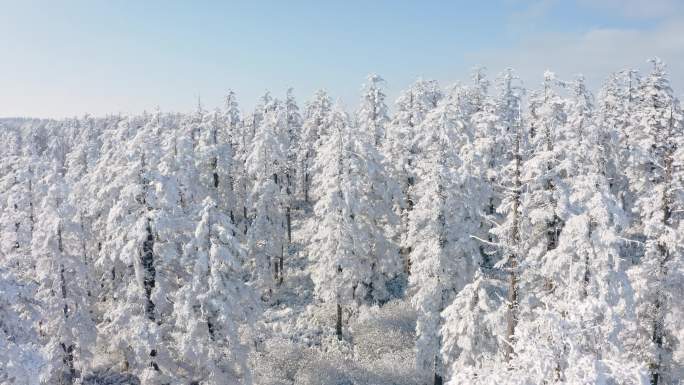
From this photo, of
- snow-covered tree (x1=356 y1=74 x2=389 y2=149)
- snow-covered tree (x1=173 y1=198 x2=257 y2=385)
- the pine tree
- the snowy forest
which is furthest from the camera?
snow-covered tree (x1=356 y1=74 x2=389 y2=149)

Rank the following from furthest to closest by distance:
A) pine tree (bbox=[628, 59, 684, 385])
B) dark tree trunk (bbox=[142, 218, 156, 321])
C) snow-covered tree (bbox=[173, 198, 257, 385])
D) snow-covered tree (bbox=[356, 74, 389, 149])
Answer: snow-covered tree (bbox=[356, 74, 389, 149]) < pine tree (bbox=[628, 59, 684, 385]) < snow-covered tree (bbox=[173, 198, 257, 385]) < dark tree trunk (bbox=[142, 218, 156, 321])

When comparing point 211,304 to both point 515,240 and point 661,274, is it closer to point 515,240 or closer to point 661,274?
point 515,240

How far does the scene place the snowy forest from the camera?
16828 millimetres

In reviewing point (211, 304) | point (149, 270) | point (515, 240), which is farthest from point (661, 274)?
point (149, 270)

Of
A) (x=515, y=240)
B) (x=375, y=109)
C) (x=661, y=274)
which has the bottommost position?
(x=661, y=274)

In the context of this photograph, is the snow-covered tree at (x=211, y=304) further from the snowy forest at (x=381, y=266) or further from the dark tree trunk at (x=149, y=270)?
the dark tree trunk at (x=149, y=270)

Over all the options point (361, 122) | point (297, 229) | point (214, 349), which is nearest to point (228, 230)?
point (214, 349)

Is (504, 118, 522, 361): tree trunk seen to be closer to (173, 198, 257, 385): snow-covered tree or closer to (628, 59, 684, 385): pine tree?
(628, 59, 684, 385): pine tree

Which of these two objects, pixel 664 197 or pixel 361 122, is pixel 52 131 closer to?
pixel 361 122

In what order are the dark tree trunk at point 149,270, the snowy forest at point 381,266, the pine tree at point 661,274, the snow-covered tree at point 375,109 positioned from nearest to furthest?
the snowy forest at point 381,266 < the dark tree trunk at point 149,270 < the pine tree at point 661,274 < the snow-covered tree at point 375,109

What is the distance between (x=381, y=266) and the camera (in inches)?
1438

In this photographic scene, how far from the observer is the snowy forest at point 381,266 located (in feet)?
55.2

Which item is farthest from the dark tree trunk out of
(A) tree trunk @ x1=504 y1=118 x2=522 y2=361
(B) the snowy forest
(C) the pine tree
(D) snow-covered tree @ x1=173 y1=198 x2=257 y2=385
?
(C) the pine tree

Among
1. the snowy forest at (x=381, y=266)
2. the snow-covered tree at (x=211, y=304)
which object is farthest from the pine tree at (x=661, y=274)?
the snow-covered tree at (x=211, y=304)
